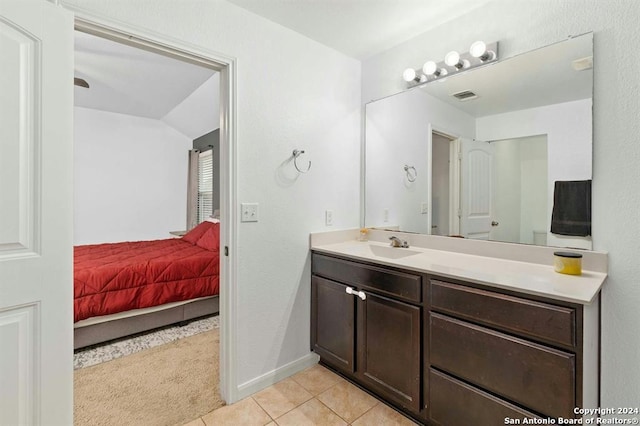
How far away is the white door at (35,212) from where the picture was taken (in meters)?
1.10

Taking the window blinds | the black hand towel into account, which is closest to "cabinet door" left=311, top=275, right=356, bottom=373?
the black hand towel

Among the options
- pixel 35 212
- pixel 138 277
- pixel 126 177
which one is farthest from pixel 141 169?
pixel 35 212

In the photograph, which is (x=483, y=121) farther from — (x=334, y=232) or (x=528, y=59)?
(x=334, y=232)

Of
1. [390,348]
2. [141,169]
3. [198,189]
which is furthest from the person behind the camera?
[198,189]

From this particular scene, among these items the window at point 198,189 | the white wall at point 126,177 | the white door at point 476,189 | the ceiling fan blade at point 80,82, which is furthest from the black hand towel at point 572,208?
the white wall at point 126,177

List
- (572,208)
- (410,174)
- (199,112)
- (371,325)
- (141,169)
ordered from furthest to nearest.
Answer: (141,169) < (199,112) < (410,174) < (371,325) < (572,208)

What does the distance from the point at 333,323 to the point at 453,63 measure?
1845 mm

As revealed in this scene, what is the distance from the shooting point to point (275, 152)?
2.01 m

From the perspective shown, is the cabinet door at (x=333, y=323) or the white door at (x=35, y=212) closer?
the white door at (x=35, y=212)

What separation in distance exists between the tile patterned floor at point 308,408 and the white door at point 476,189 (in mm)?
1197

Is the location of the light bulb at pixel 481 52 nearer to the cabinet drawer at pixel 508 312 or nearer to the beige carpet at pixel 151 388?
the cabinet drawer at pixel 508 312

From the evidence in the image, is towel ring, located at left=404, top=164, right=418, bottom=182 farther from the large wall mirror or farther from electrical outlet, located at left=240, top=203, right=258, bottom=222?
electrical outlet, located at left=240, top=203, right=258, bottom=222

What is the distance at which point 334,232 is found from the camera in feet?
7.71

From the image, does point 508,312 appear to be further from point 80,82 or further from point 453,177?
point 80,82
